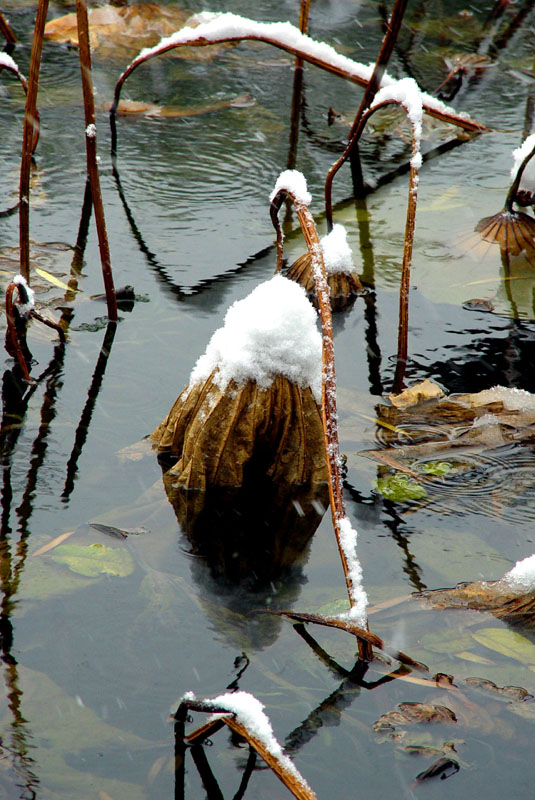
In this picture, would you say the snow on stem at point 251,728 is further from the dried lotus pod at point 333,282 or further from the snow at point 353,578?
the dried lotus pod at point 333,282

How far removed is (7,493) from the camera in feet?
5.02

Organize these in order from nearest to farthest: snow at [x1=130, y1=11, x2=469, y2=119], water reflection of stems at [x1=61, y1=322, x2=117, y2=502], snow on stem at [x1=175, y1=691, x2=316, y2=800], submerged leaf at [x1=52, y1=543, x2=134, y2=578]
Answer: snow on stem at [x1=175, y1=691, x2=316, y2=800] < submerged leaf at [x1=52, y1=543, x2=134, y2=578] < water reflection of stems at [x1=61, y1=322, x2=117, y2=502] < snow at [x1=130, y1=11, x2=469, y2=119]

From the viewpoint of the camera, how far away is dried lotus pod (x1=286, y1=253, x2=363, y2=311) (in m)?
2.26

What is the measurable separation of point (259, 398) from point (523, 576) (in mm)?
556

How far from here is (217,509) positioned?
1518 mm

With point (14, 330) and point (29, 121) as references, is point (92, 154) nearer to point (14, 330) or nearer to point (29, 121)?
point (29, 121)

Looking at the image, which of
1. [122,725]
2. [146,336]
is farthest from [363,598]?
[146,336]

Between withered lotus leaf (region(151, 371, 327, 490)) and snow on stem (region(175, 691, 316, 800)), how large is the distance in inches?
20.9

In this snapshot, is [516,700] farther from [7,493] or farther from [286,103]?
[286,103]

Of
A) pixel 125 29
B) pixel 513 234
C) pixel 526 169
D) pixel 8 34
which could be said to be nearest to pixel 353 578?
pixel 513 234

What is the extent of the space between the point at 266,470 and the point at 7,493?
50 centimetres

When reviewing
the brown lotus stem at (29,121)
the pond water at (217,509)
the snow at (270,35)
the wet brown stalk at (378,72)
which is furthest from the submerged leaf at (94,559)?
the snow at (270,35)

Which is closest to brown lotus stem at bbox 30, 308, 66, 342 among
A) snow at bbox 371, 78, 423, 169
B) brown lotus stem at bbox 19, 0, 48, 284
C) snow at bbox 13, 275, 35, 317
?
snow at bbox 13, 275, 35, 317

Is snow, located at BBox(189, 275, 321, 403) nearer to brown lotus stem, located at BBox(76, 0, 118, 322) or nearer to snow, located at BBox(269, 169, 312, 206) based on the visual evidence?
snow, located at BBox(269, 169, 312, 206)
